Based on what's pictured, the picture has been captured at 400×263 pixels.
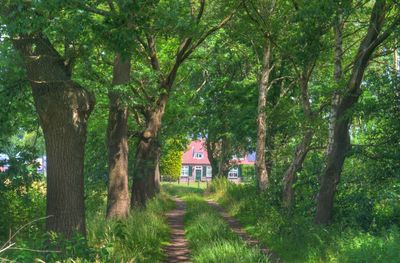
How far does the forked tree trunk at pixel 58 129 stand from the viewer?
29.8 feet

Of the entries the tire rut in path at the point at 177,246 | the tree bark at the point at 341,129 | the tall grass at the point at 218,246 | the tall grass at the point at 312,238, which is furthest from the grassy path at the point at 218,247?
the tree bark at the point at 341,129

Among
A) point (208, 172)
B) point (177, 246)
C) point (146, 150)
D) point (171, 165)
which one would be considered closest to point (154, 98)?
point (146, 150)

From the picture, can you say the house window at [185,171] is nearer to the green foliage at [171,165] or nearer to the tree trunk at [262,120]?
the green foliage at [171,165]

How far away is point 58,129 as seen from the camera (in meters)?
9.09

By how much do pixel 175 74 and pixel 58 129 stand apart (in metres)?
8.91

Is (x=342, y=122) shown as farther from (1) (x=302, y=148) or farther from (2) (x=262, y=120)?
(2) (x=262, y=120)

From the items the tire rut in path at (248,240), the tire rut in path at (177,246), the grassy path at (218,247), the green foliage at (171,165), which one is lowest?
the tire rut in path at (177,246)

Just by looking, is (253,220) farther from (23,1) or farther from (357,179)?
(23,1)

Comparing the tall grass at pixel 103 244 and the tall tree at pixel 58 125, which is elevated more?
the tall tree at pixel 58 125

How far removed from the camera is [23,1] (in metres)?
8.55

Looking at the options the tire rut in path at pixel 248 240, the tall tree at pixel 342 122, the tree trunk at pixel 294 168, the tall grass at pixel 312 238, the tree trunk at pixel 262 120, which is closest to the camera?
the tall grass at pixel 312 238

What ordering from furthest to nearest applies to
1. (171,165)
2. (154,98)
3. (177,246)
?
(171,165), (154,98), (177,246)

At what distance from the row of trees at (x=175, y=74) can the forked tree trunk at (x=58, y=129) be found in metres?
0.02

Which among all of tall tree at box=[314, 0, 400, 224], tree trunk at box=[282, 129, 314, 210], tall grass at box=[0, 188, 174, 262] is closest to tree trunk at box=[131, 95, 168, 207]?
tall grass at box=[0, 188, 174, 262]
